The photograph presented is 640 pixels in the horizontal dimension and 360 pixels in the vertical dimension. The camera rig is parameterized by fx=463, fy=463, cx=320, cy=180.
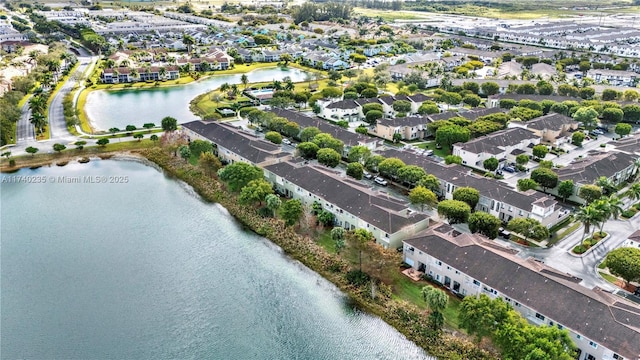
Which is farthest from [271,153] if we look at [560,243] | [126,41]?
[126,41]

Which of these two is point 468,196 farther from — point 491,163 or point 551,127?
point 551,127

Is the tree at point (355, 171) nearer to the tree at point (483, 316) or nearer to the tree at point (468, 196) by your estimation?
the tree at point (468, 196)

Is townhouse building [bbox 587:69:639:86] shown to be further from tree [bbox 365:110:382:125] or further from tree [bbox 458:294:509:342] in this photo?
tree [bbox 458:294:509:342]

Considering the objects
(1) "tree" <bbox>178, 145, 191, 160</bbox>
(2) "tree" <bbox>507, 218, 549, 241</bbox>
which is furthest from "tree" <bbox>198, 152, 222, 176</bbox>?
(2) "tree" <bbox>507, 218, 549, 241</bbox>

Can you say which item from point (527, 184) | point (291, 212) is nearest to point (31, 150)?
point (291, 212)

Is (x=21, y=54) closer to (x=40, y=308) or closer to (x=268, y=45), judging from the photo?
(x=268, y=45)
